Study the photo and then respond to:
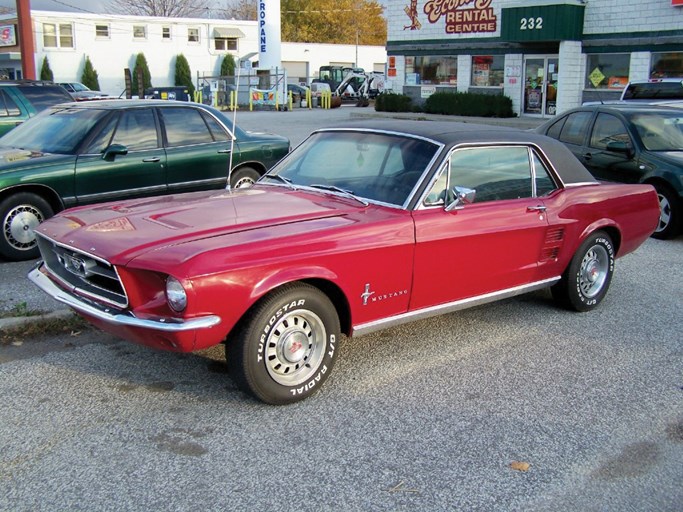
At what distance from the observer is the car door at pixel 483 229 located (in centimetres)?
504

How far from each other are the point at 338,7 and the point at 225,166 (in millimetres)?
74190

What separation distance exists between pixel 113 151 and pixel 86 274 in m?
3.66

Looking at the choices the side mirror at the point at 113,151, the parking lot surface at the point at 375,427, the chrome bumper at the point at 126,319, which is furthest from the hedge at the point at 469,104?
the chrome bumper at the point at 126,319

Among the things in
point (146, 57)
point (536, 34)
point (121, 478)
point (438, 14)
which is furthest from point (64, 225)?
point (146, 57)

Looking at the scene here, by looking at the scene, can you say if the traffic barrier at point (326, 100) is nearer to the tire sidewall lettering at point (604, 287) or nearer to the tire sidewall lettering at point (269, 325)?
the tire sidewall lettering at point (604, 287)

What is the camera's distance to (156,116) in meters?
8.63

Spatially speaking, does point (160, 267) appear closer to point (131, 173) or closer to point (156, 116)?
point (131, 173)

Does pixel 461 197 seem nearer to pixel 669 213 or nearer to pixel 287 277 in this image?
pixel 287 277

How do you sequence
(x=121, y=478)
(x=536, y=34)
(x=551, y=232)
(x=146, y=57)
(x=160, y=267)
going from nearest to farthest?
1. (x=121, y=478)
2. (x=160, y=267)
3. (x=551, y=232)
4. (x=536, y=34)
5. (x=146, y=57)

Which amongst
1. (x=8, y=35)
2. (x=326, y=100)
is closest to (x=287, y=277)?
(x=8, y=35)

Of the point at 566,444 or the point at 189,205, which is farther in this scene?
the point at 189,205

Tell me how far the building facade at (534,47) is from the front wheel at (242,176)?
584 inches

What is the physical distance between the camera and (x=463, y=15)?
29391 mm

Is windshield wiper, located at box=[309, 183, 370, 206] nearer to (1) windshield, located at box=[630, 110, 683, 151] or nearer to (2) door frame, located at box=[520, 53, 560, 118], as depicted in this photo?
(1) windshield, located at box=[630, 110, 683, 151]
